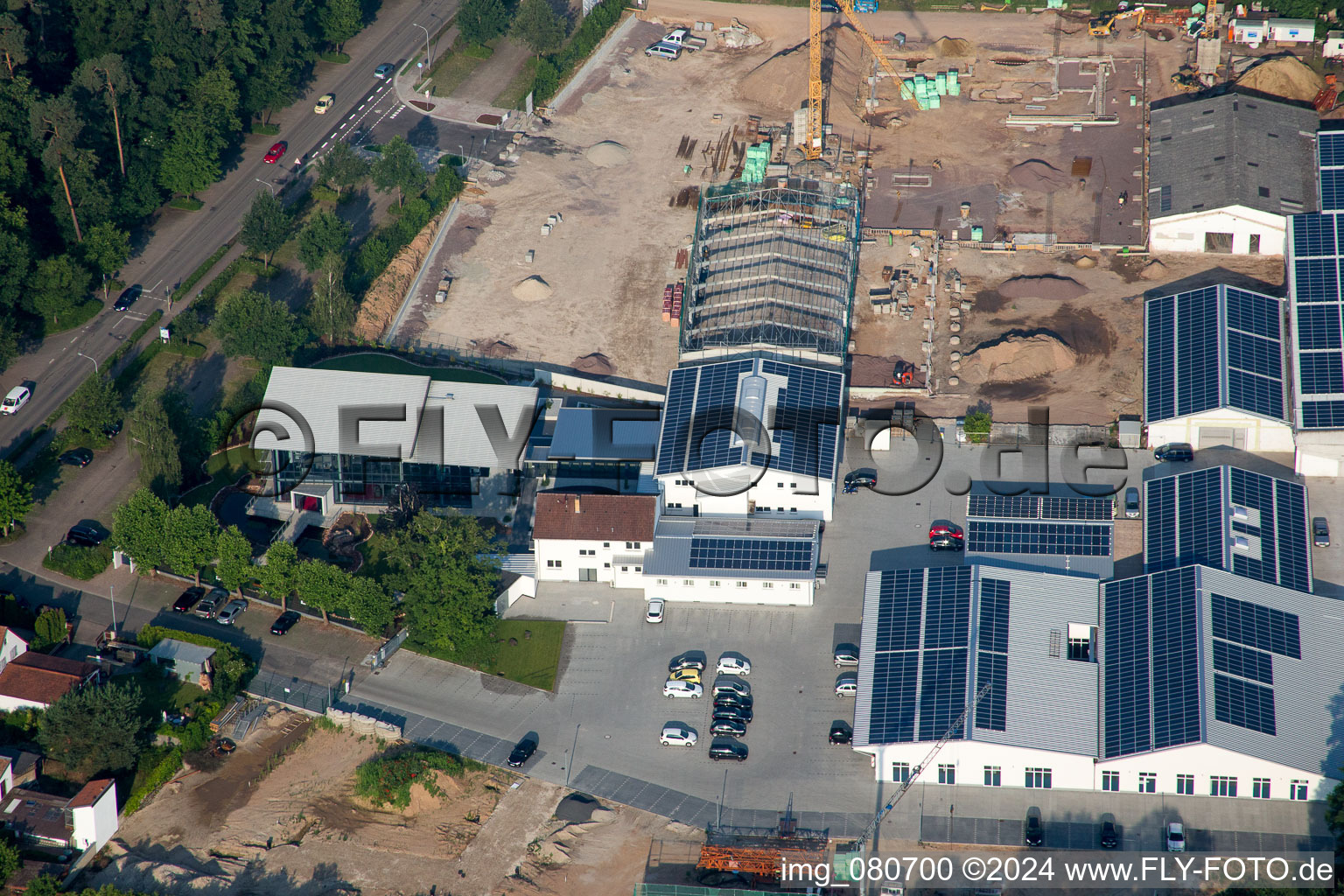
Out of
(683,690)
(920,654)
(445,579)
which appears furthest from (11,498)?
(920,654)

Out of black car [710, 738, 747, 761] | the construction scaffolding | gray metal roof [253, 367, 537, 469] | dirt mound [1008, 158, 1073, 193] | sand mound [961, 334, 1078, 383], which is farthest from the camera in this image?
dirt mound [1008, 158, 1073, 193]

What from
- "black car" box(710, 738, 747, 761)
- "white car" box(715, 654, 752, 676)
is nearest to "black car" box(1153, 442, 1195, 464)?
"white car" box(715, 654, 752, 676)

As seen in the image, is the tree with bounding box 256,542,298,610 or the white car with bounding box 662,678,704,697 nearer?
the white car with bounding box 662,678,704,697

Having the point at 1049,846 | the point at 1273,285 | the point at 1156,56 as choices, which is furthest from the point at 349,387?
the point at 1156,56

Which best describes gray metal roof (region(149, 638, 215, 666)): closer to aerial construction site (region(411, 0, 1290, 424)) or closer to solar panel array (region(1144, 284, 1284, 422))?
aerial construction site (region(411, 0, 1290, 424))

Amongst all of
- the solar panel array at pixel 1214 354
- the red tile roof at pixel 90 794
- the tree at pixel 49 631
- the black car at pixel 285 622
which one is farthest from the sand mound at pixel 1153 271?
the red tile roof at pixel 90 794

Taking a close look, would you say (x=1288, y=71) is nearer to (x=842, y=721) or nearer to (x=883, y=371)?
(x=883, y=371)
